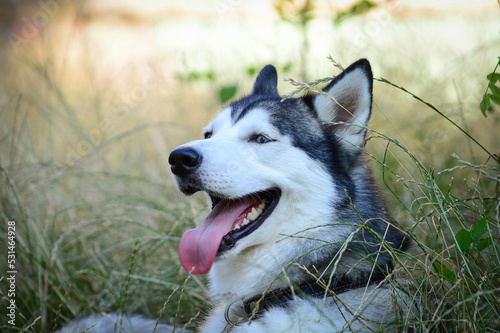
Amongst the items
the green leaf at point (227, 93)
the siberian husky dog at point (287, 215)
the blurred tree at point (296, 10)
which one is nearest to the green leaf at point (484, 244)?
A: the siberian husky dog at point (287, 215)

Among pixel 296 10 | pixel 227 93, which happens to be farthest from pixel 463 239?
pixel 227 93

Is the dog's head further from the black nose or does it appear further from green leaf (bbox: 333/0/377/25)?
green leaf (bbox: 333/0/377/25)

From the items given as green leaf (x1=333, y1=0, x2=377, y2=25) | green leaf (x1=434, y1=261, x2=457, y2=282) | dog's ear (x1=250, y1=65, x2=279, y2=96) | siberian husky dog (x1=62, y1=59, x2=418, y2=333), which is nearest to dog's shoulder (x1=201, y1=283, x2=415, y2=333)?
siberian husky dog (x1=62, y1=59, x2=418, y2=333)

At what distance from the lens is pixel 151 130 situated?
6055 millimetres

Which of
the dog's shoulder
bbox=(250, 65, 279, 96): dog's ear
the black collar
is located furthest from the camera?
bbox=(250, 65, 279, 96): dog's ear

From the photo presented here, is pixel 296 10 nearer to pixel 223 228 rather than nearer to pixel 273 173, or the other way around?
pixel 273 173

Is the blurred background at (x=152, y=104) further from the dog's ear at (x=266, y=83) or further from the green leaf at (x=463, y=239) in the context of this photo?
the green leaf at (x=463, y=239)

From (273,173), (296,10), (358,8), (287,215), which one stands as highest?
(296,10)

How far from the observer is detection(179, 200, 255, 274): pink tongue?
7.06 ft

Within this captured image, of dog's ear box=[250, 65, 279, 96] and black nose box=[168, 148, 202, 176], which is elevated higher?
dog's ear box=[250, 65, 279, 96]

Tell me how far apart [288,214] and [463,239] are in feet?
2.84

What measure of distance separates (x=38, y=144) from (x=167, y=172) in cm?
196

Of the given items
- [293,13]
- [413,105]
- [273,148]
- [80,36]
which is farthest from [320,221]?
[80,36]

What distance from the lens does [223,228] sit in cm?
224
